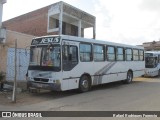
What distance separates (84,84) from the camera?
1377 centimetres

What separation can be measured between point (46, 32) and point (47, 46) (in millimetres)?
17644

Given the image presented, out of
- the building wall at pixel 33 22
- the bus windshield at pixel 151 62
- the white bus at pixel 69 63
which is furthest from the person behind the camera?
the building wall at pixel 33 22

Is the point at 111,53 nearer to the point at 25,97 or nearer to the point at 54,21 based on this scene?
the point at 25,97

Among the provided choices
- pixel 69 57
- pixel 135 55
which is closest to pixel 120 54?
pixel 135 55

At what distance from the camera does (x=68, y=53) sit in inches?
498

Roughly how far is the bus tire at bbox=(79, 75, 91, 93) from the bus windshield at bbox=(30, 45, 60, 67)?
205cm

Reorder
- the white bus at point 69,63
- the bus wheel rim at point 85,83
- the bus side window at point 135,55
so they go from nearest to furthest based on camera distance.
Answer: the white bus at point 69,63 < the bus wheel rim at point 85,83 < the bus side window at point 135,55

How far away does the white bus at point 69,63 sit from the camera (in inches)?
480

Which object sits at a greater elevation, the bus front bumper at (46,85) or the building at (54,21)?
the building at (54,21)

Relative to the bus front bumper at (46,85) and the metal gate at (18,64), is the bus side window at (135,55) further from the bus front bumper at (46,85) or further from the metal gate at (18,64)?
the bus front bumper at (46,85)

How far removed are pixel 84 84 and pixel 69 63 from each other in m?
1.76

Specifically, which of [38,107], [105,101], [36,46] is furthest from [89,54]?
[38,107]

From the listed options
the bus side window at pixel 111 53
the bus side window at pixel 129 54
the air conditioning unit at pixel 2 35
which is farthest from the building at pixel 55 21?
the air conditioning unit at pixel 2 35

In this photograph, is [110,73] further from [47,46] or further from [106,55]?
[47,46]
